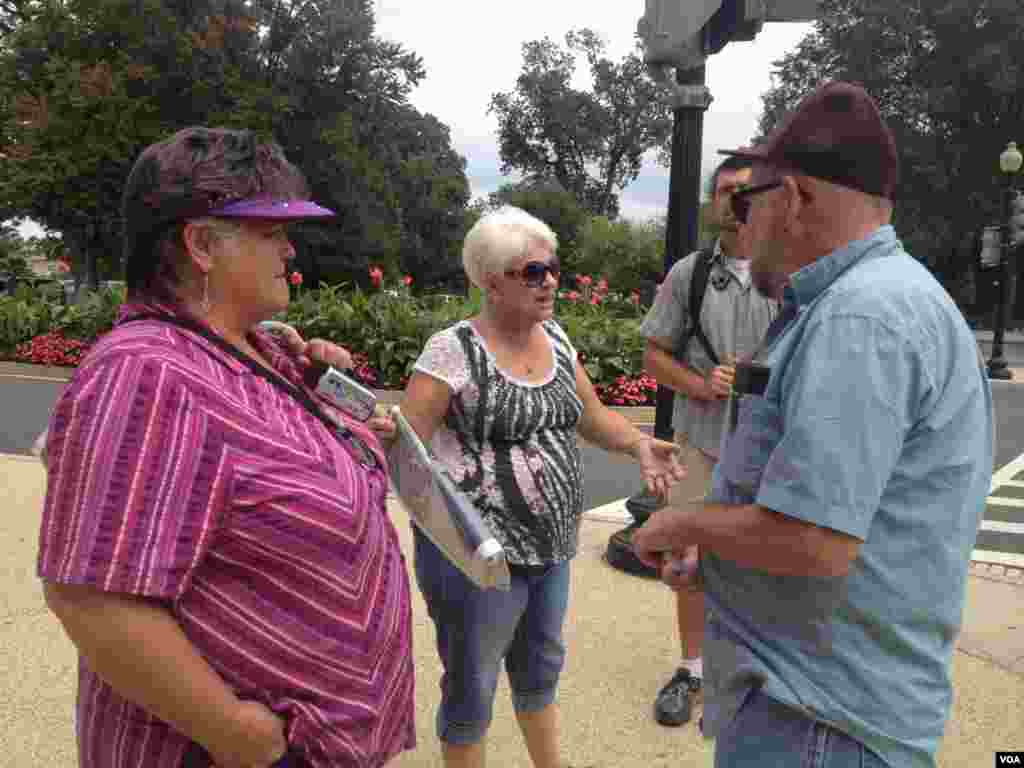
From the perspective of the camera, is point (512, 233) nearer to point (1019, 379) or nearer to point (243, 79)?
point (1019, 379)

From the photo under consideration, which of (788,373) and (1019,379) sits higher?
(788,373)

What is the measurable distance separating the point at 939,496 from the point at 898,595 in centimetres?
18

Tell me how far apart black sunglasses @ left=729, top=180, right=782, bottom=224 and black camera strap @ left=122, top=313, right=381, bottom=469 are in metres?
0.85

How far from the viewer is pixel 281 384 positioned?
5.29 feet

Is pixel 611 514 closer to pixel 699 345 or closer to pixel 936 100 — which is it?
pixel 699 345

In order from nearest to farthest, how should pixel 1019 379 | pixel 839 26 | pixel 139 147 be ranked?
pixel 1019 379 → pixel 139 147 → pixel 839 26

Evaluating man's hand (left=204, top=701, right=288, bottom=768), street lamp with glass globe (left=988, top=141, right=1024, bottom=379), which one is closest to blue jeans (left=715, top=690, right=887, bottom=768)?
man's hand (left=204, top=701, right=288, bottom=768)

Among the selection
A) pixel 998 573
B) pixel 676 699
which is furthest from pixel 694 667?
pixel 998 573

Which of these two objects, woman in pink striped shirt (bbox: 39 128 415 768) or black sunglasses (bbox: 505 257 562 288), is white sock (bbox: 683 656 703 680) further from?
woman in pink striped shirt (bbox: 39 128 415 768)

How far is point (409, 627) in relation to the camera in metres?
1.82

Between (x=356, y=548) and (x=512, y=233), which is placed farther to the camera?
(x=512, y=233)

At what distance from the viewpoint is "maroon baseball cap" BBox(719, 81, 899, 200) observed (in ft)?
4.92

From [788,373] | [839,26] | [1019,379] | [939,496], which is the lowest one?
[1019,379]

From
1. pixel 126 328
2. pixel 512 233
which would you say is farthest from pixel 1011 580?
pixel 126 328
